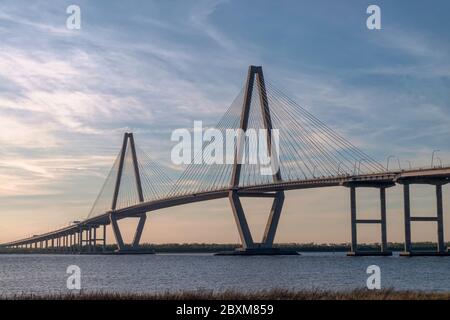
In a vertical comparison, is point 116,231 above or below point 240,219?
below

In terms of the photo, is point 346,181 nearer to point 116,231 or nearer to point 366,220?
point 366,220

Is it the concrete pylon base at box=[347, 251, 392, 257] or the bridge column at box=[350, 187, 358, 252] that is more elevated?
the bridge column at box=[350, 187, 358, 252]

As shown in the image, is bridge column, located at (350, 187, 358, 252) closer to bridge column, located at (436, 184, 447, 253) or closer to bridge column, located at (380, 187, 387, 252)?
bridge column, located at (380, 187, 387, 252)

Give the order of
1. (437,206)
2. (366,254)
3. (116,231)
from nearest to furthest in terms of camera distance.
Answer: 1. (437,206)
2. (366,254)
3. (116,231)

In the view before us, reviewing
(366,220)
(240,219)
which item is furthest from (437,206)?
(240,219)

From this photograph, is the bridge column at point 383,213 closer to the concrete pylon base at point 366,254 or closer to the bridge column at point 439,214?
the concrete pylon base at point 366,254

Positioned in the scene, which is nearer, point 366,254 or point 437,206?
point 437,206

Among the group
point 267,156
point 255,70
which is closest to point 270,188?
point 267,156

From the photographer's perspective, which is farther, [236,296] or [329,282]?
[329,282]

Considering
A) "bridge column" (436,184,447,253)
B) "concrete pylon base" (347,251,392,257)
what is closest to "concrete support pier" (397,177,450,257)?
"bridge column" (436,184,447,253)
